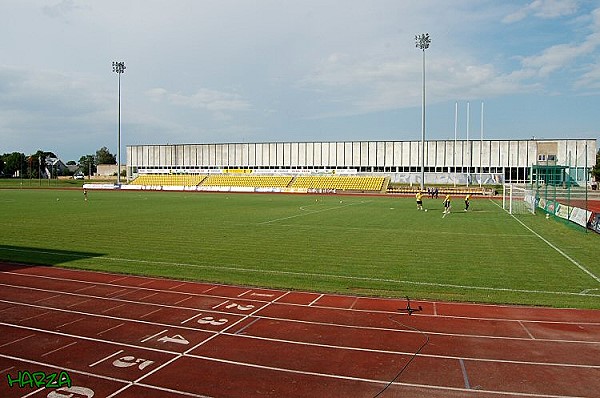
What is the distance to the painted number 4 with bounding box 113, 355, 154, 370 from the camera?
8148 millimetres

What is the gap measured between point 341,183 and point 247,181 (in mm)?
17165

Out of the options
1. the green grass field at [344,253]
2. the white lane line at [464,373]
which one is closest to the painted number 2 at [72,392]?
the white lane line at [464,373]

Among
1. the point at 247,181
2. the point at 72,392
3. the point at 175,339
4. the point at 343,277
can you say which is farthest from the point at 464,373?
the point at 247,181

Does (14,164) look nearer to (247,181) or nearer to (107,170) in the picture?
(107,170)

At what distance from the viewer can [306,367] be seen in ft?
26.7

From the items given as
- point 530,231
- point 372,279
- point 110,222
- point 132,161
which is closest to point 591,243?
point 530,231

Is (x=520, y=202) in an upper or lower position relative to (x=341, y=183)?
lower

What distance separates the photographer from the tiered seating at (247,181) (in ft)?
289

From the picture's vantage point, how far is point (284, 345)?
29.9 feet

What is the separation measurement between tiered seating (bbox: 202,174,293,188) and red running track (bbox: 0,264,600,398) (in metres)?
75.0

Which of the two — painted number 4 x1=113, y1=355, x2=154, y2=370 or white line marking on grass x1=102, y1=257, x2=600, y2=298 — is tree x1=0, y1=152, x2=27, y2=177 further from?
painted number 4 x1=113, y1=355, x2=154, y2=370

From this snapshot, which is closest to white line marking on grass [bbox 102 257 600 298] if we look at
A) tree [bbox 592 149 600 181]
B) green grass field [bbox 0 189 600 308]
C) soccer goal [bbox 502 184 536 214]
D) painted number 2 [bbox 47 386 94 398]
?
green grass field [bbox 0 189 600 308]

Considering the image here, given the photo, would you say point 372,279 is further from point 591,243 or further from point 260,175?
point 260,175

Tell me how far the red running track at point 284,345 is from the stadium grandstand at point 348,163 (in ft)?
222
